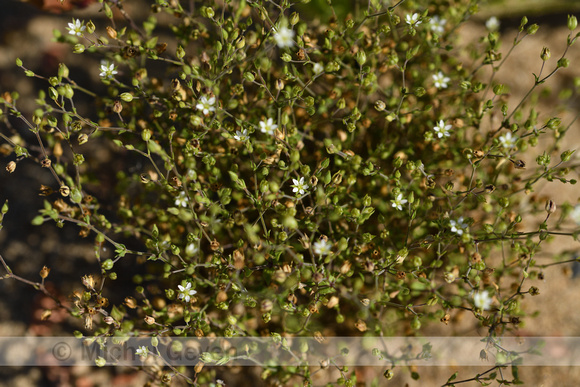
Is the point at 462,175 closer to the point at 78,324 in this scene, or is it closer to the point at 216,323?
the point at 216,323

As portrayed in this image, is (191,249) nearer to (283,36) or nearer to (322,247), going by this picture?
(322,247)

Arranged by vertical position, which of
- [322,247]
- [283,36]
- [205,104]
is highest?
[283,36]

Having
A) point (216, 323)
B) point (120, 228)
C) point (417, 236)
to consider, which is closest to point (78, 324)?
point (120, 228)

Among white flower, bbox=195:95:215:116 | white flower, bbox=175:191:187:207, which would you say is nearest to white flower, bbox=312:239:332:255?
white flower, bbox=175:191:187:207

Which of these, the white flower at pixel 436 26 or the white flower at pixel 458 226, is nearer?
the white flower at pixel 458 226

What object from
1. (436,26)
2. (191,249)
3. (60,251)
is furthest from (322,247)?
(60,251)

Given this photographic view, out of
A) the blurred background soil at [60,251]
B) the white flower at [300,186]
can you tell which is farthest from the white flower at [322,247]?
the blurred background soil at [60,251]

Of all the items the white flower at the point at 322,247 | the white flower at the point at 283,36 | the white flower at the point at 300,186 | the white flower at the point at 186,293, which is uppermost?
the white flower at the point at 283,36

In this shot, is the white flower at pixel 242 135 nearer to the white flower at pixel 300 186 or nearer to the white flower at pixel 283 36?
the white flower at pixel 300 186

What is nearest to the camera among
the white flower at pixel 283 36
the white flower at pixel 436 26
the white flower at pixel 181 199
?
the white flower at pixel 283 36

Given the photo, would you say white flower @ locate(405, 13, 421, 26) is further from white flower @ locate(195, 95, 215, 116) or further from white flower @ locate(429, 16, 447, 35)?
white flower @ locate(195, 95, 215, 116)
